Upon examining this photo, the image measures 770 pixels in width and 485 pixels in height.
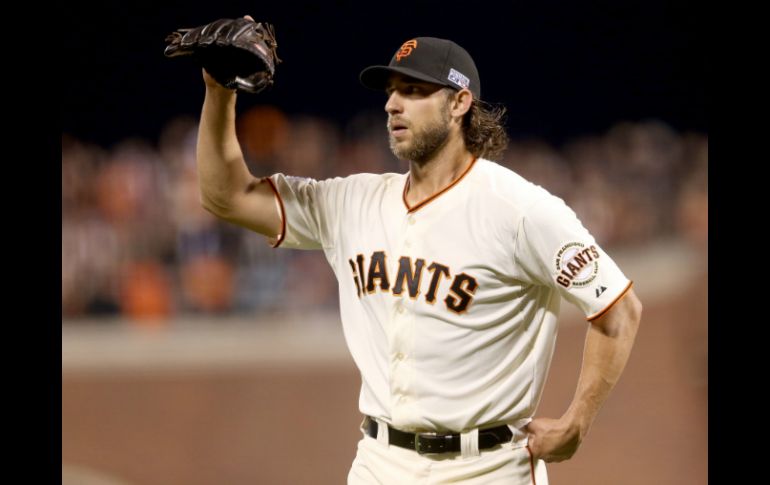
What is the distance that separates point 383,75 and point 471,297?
61cm

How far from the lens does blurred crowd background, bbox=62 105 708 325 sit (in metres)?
4.42

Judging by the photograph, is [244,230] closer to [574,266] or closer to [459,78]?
[459,78]

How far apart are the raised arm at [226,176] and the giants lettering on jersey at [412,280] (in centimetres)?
28

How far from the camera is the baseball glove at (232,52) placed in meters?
1.94

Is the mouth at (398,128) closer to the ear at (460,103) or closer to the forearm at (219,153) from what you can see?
the ear at (460,103)

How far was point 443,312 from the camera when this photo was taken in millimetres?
1968

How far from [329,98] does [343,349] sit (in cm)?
133

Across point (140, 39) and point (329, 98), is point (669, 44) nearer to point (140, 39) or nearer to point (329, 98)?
point (329, 98)

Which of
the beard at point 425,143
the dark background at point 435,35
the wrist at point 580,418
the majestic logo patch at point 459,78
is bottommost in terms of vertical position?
the wrist at point 580,418

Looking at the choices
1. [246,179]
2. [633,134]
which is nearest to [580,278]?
[246,179]

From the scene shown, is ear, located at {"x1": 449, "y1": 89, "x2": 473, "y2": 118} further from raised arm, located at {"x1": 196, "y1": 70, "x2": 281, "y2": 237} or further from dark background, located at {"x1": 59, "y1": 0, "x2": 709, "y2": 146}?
dark background, located at {"x1": 59, "y1": 0, "x2": 709, "y2": 146}

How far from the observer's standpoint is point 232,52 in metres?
1.95

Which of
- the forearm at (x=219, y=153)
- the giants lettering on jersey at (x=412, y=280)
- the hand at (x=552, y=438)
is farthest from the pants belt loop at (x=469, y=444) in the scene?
the forearm at (x=219, y=153)

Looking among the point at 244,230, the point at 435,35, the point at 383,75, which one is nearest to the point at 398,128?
the point at 383,75
